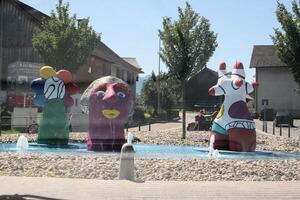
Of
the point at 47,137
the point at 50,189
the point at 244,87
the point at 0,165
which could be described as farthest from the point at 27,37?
the point at 50,189

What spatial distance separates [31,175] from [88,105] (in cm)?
651

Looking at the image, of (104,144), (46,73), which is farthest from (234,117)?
(46,73)

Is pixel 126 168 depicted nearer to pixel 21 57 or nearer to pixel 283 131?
pixel 283 131

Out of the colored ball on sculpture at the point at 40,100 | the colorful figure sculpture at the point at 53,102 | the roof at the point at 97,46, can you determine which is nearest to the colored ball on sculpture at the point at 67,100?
the colorful figure sculpture at the point at 53,102

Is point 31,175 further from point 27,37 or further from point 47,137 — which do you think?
point 27,37

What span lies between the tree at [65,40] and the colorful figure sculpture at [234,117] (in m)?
14.0

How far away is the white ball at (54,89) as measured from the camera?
20.1 meters

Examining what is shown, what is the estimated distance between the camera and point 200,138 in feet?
81.7

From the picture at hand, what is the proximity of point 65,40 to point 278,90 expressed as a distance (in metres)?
42.3

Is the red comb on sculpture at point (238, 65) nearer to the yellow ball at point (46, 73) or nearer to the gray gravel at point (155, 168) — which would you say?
the gray gravel at point (155, 168)

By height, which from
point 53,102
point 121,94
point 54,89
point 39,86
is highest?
point 39,86

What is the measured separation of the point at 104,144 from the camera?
1812cm

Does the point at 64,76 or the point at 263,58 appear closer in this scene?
the point at 64,76

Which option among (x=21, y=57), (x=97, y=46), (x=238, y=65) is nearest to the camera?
(x=238, y=65)
